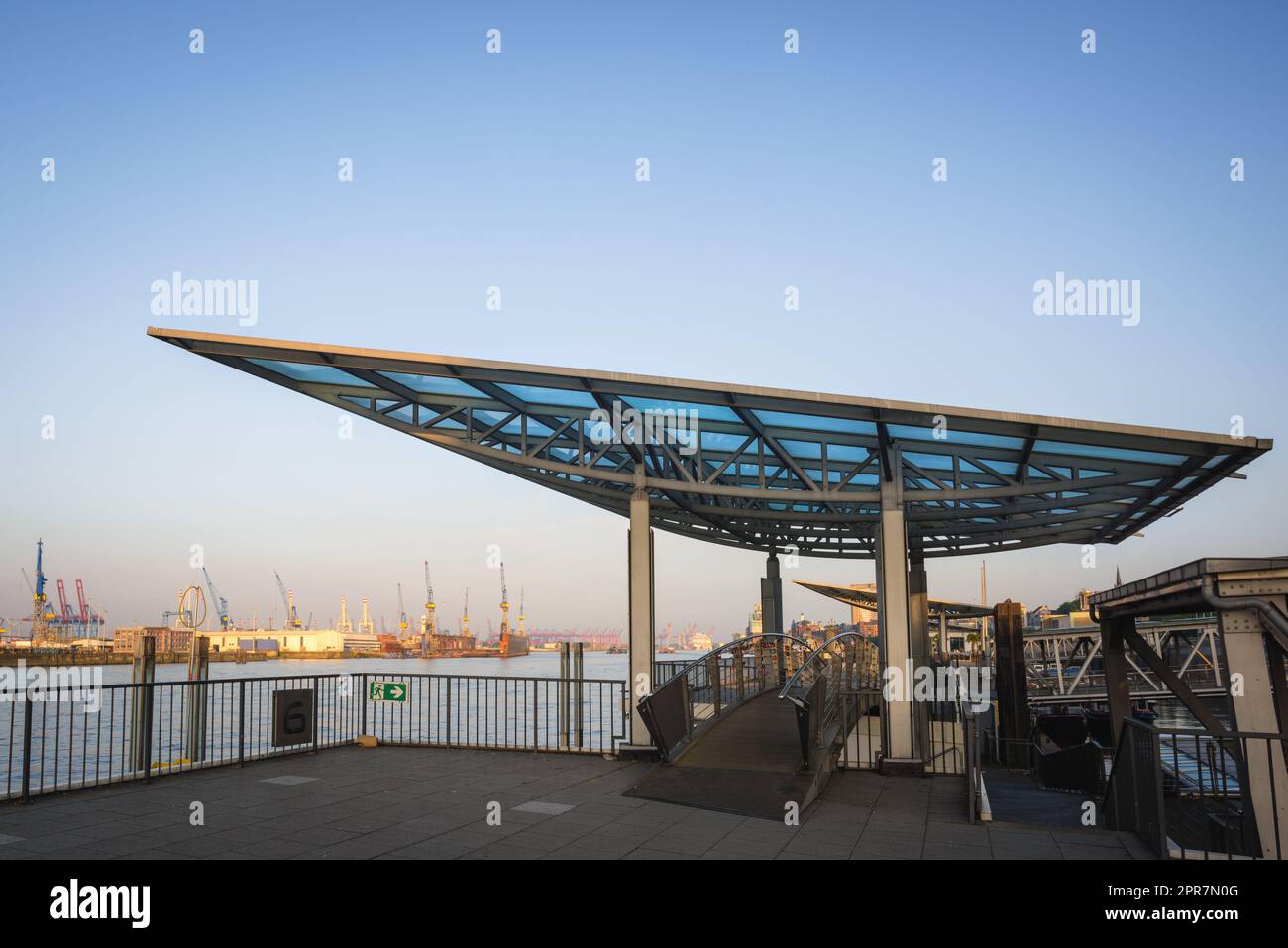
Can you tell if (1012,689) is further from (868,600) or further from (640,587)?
(868,600)

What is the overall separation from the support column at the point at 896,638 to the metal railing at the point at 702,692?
2.51 m

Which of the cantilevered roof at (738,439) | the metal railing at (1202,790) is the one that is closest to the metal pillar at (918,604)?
the cantilevered roof at (738,439)

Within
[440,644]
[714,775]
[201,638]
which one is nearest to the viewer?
[714,775]

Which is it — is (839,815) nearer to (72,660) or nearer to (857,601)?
(857,601)

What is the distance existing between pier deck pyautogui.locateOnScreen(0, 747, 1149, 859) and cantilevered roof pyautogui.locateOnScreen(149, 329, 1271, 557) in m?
4.82

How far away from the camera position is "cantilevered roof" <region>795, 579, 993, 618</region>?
39219 mm

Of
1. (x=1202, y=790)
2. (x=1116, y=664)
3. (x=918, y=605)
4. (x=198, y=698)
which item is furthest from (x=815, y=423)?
(x=918, y=605)

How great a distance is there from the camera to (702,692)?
49.1ft

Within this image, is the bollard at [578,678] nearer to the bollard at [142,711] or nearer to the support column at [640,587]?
the support column at [640,587]

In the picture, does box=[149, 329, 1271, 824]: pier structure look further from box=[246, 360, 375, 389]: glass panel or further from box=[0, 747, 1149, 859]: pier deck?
box=[0, 747, 1149, 859]: pier deck

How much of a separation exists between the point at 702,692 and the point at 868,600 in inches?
1174
